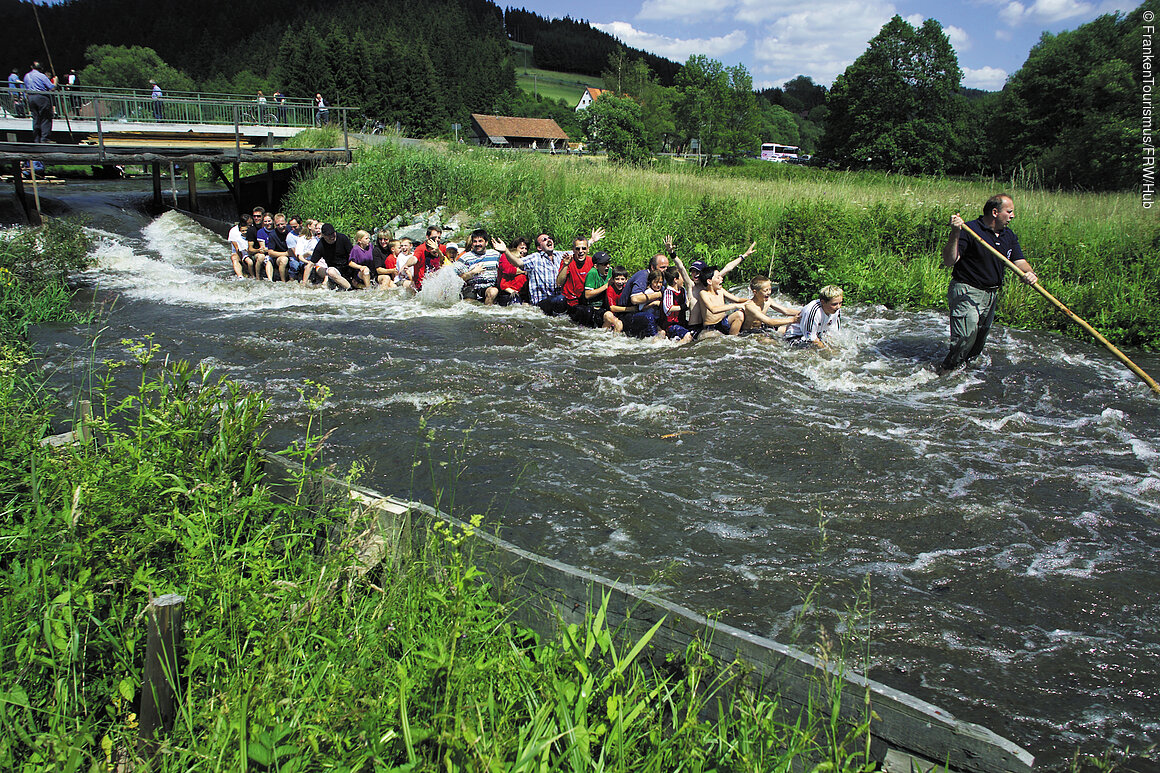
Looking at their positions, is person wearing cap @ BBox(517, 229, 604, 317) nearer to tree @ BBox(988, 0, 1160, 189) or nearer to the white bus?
tree @ BBox(988, 0, 1160, 189)

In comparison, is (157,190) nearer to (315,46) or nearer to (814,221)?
(814,221)

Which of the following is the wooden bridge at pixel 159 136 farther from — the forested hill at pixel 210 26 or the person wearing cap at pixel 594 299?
the forested hill at pixel 210 26

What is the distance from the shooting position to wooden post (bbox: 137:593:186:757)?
2355 mm

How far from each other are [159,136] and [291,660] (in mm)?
33511

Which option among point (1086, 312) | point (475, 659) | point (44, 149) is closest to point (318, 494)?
point (475, 659)

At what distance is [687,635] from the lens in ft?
8.73

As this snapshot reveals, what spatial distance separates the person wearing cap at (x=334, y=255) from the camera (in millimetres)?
13617

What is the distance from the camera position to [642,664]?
2797 mm

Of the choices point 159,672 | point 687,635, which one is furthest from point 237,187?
point 687,635

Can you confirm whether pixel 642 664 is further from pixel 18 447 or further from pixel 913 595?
pixel 18 447

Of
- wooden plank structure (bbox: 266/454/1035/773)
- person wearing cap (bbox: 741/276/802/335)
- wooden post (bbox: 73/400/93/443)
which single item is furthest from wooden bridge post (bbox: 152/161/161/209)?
wooden plank structure (bbox: 266/454/1035/773)

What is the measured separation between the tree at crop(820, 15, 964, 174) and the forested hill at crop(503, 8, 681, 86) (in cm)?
10784

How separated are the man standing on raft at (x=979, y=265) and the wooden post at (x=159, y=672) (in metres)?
7.89

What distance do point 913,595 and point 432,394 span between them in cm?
508
